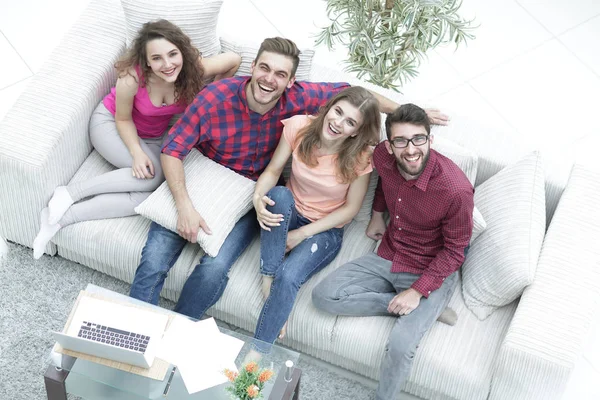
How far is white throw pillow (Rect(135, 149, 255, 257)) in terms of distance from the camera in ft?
9.78

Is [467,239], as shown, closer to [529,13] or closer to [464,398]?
[464,398]

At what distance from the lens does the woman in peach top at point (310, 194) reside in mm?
2881

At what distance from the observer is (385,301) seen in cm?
292

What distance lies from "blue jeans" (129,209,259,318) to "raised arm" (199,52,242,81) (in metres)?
0.62

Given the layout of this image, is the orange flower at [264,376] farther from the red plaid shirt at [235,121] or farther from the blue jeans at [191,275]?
the red plaid shirt at [235,121]

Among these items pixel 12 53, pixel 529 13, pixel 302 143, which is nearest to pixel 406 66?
pixel 302 143

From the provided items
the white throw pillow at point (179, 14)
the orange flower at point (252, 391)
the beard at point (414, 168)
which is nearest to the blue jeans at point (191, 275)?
the orange flower at point (252, 391)

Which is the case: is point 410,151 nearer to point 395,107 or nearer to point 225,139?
point 395,107

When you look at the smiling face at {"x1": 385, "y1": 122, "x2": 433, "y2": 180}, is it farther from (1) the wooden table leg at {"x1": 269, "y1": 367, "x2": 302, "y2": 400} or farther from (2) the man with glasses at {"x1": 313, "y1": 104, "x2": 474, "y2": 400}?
(1) the wooden table leg at {"x1": 269, "y1": 367, "x2": 302, "y2": 400}

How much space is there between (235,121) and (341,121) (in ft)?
1.43

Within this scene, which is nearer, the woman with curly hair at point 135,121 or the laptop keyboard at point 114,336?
the laptop keyboard at point 114,336

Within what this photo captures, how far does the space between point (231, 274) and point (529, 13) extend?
2457mm

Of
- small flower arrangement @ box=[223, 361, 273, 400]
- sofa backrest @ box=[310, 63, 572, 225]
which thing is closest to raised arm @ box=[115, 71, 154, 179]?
sofa backrest @ box=[310, 63, 572, 225]

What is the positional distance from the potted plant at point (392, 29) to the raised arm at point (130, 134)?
3.03ft
